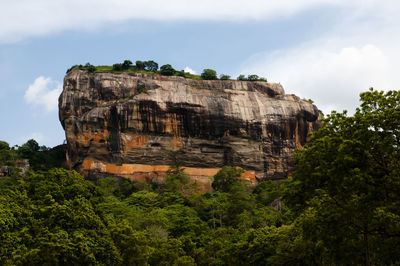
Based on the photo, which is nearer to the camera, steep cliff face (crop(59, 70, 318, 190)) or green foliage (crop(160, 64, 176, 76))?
steep cliff face (crop(59, 70, 318, 190))

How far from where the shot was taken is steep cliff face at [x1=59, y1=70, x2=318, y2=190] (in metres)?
60.7

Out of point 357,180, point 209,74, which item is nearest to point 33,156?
point 209,74

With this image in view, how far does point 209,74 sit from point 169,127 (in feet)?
40.6

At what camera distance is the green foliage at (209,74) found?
228 ft

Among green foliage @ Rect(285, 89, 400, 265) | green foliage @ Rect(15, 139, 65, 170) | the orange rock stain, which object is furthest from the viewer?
green foliage @ Rect(15, 139, 65, 170)

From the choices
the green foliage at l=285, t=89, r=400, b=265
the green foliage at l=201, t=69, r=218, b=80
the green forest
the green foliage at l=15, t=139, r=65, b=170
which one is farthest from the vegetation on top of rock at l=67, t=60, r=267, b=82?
the green foliage at l=285, t=89, r=400, b=265

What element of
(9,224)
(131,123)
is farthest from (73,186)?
(131,123)

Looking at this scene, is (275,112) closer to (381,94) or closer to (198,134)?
(198,134)

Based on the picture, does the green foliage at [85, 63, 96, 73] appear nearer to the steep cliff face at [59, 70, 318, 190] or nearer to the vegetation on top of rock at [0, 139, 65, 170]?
the steep cliff face at [59, 70, 318, 190]

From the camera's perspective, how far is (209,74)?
6950 centimetres

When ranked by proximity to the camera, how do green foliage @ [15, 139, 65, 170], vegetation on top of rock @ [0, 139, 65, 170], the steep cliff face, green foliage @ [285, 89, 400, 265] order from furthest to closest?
green foliage @ [15, 139, 65, 170], vegetation on top of rock @ [0, 139, 65, 170], the steep cliff face, green foliage @ [285, 89, 400, 265]

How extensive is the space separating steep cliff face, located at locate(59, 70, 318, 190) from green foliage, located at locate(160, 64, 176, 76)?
49.0 inches

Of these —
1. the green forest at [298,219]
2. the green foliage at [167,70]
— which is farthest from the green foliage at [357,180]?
the green foliage at [167,70]

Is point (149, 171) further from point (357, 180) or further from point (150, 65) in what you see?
point (357, 180)
